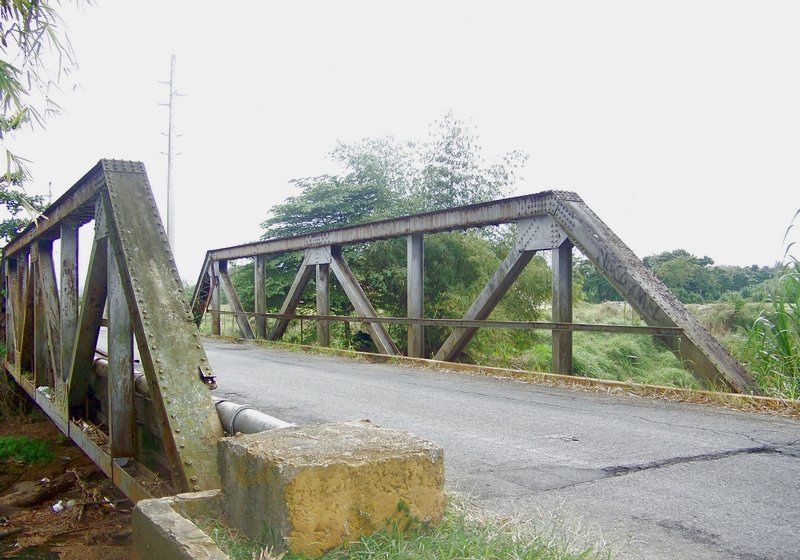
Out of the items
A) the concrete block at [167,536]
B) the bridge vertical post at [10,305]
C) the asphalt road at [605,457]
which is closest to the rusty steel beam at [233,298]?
the bridge vertical post at [10,305]

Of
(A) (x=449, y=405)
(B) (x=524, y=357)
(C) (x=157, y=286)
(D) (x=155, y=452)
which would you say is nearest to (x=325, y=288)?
(B) (x=524, y=357)

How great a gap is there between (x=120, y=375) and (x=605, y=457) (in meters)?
3.11

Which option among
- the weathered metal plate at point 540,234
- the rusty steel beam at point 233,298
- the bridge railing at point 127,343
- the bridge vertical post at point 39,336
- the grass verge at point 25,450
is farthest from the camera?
the rusty steel beam at point 233,298

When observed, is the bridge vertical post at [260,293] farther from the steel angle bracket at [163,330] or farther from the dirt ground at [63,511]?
the steel angle bracket at [163,330]

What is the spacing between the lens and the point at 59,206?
5.59 metres

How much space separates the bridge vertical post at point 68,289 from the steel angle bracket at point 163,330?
65.7 inches

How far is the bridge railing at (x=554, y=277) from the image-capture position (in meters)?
6.52

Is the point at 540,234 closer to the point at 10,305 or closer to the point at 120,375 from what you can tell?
the point at 120,375

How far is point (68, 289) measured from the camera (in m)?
5.79

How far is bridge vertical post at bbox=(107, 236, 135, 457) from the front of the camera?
14.0ft

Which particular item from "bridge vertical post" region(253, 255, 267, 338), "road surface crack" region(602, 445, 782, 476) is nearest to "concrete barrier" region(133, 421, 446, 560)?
"road surface crack" region(602, 445, 782, 476)

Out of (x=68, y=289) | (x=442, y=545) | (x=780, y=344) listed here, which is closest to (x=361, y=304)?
(x=68, y=289)

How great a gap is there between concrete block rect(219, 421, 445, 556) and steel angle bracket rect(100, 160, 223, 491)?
0.69m

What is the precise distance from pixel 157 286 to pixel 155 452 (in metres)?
1.49
